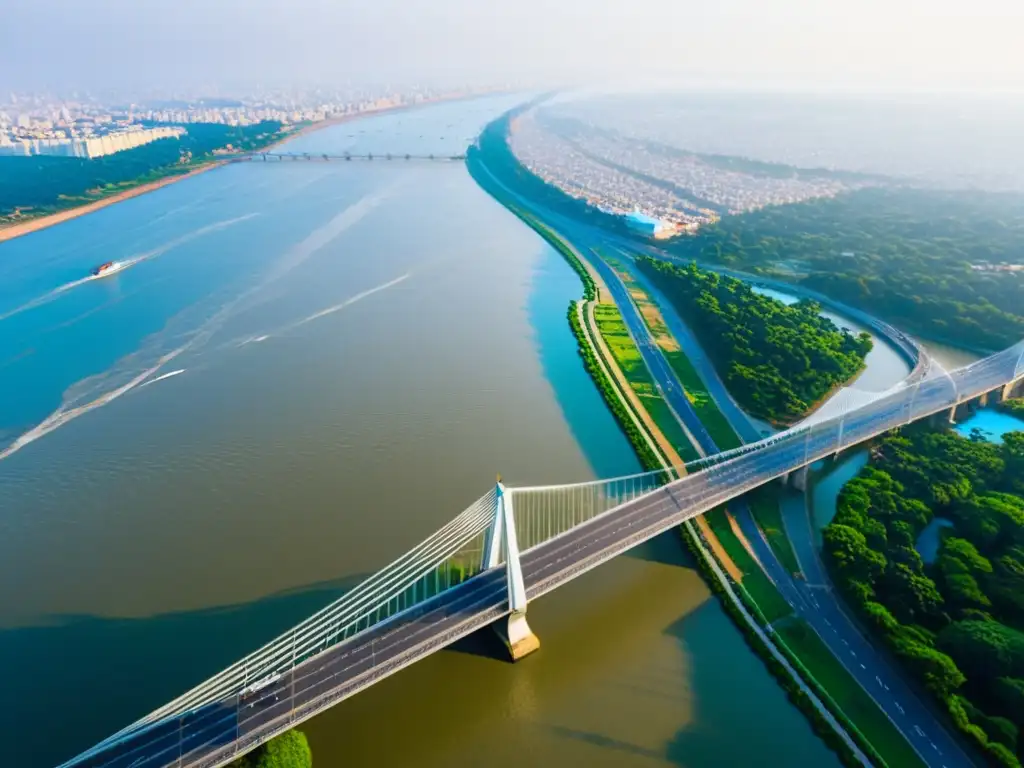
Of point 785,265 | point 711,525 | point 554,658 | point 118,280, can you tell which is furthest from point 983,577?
point 118,280

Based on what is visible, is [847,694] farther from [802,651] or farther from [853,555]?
[853,555]

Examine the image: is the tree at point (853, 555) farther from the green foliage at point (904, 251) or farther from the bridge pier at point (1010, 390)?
the green foliage at point (904, 251)

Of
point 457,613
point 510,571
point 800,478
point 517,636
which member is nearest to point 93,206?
point 457,613

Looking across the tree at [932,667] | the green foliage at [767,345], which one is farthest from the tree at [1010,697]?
the green foliage at [767,345]

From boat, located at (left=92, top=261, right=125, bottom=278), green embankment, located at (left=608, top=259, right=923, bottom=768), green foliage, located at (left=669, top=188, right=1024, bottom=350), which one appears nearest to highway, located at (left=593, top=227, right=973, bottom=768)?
green embankment, located at (left=608, top=259, right=923, bottom=768)

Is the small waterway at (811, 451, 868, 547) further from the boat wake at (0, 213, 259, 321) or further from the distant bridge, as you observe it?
the distant bridge

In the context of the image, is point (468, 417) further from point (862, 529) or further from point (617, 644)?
point (862, 529)
